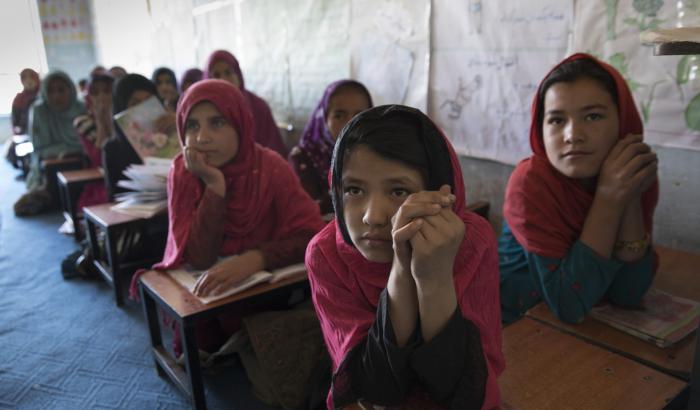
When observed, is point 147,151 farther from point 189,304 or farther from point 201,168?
point 189,304

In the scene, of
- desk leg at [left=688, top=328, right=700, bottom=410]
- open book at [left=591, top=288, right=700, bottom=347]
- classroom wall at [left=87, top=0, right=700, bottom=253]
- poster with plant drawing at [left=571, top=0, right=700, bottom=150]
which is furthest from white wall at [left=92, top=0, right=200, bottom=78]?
desk leg at [left=688, top=328, right=700, bottom=410]

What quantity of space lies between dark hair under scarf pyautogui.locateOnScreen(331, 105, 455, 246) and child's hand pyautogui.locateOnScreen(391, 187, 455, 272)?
0.39 ft

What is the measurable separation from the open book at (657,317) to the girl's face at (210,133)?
127cm

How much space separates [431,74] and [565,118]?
1386mm

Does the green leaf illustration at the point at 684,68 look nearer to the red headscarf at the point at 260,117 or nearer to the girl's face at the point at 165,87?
the red headscarf at the point at 260,117

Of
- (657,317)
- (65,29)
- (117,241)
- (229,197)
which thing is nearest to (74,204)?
(117,241)

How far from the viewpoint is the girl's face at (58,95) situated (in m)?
4.56

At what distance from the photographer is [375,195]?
91 centimetres

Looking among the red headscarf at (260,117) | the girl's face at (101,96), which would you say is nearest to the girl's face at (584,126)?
the red headscarf at (260,117)

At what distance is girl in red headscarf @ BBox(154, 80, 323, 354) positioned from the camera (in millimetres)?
A: 1754

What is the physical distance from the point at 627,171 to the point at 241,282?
1.15 meters

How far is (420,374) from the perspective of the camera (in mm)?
889

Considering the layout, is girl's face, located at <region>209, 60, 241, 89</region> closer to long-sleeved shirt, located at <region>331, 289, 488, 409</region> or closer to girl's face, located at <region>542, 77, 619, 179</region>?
girl's face, located at <region>542, 77, 619, 179</region>

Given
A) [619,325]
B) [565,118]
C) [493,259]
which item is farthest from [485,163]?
[493,259]
